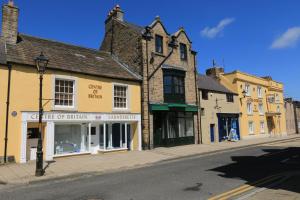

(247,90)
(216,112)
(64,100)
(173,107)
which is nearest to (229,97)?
(216,112)

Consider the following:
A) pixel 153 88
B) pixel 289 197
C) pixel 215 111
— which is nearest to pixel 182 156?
pixel 153 88

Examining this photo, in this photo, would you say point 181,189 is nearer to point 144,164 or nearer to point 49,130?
point 144,164

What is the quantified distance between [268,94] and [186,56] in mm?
22053

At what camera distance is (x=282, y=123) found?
44.5m

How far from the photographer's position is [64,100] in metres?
17.4

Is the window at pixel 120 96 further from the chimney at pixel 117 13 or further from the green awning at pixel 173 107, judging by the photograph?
the chimney at pixel 117 13

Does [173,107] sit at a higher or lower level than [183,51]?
lower

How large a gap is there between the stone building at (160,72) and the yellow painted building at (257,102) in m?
10.7

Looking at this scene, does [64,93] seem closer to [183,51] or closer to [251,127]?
[183,51]

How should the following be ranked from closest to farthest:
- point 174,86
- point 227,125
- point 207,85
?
1. point 174,86
2. point 207,85
3. point 227,125

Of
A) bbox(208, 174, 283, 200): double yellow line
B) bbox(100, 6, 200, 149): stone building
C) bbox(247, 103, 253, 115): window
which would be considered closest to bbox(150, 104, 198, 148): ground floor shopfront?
bbox(100, 6, 200, 149): stone building

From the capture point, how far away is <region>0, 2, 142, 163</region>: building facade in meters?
15.1

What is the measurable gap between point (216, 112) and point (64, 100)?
716 inches

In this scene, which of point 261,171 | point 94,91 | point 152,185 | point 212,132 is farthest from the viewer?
point 212,132
